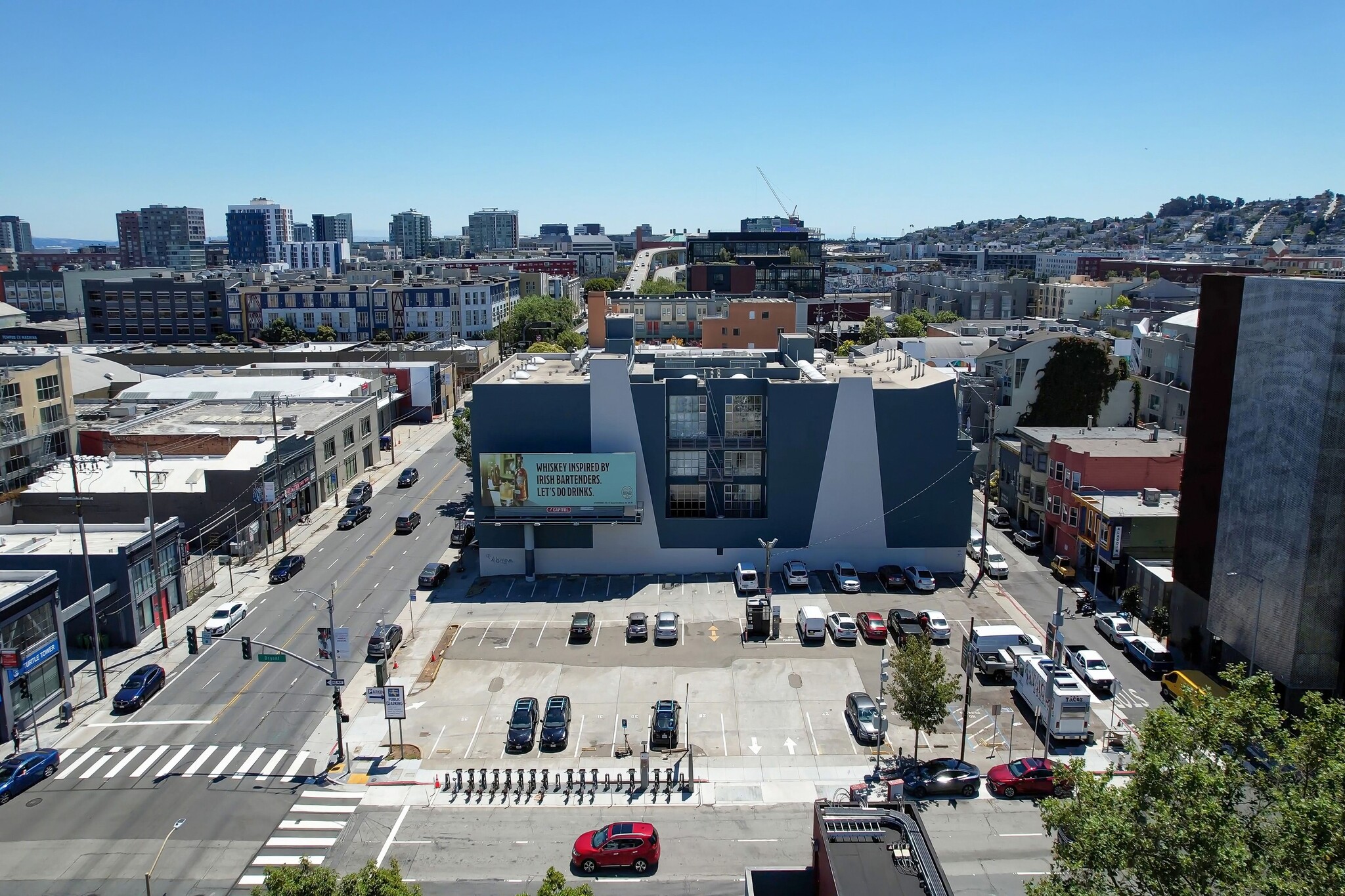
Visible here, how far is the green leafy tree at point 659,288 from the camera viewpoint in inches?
5755

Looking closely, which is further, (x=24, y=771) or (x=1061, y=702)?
(x=1061, y=702)

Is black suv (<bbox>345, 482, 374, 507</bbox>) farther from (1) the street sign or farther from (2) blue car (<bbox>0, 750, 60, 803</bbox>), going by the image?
(1) the street sign

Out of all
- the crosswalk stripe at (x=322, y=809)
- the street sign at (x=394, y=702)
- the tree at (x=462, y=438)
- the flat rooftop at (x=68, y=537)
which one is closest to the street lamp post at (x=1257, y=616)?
the street sign at (x=394, y=702)

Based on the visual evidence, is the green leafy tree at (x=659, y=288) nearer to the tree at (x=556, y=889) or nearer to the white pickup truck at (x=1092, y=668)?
the white pickup truck at (x=1092, y=668)

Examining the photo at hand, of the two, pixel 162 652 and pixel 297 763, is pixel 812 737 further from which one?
pixel 162 652

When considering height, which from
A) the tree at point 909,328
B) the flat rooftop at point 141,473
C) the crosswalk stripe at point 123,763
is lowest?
the crosswalk stripe at point 123,763

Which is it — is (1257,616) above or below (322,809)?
above

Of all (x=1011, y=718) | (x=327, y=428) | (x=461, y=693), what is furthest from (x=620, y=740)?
(x=327, y=428)

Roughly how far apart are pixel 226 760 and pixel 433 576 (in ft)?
60.7

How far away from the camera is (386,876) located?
18.0 m

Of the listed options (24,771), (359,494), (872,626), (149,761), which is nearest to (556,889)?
(149,761)

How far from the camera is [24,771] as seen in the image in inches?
1267

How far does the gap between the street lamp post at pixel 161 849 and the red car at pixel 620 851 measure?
41.9ft

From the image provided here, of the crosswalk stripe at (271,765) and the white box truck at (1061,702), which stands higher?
the white box truck at (1061,702)
